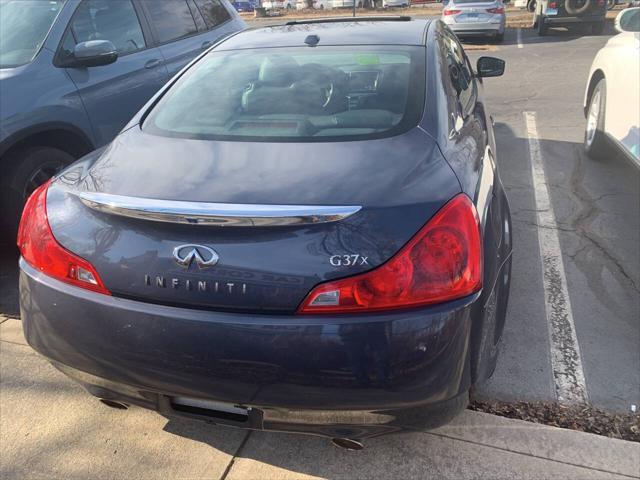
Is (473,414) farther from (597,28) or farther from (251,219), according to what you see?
(597,28)

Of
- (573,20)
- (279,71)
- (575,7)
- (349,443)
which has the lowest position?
(573,20)

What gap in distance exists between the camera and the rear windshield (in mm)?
2379

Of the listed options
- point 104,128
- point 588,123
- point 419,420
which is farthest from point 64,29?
point 588,123

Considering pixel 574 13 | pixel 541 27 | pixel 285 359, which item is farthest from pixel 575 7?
pixel 285 359

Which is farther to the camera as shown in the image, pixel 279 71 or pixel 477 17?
pixel 477 17

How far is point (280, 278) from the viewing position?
170cm

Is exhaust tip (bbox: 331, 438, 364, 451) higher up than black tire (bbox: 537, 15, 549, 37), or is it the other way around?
exhaust tip (bbox: 331, 438, 364, 451)

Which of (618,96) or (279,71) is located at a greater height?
(279,71)

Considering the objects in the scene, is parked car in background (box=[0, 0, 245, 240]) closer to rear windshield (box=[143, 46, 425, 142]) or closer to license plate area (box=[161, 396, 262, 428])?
rear windshield (box=[143, 46, 425, 142])

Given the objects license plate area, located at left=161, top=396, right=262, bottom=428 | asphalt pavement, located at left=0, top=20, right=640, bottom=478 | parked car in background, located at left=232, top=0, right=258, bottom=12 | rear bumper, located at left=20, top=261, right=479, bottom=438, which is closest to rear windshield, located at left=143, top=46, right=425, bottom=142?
rear bumper, located at left=20, top=261, right=479, bottom=438

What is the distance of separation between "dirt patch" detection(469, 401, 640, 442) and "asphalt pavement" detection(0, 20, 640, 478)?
65 millimetres

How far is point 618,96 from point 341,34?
275 cm

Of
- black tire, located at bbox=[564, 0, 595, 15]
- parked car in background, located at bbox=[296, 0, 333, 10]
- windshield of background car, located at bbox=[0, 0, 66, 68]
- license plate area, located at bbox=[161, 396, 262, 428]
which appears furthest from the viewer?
parked car in background, located at bbox=[296, 0, 333, 10]

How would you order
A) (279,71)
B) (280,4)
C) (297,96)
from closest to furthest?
1. (297,96)
2. (279,71)
3. (280,4)
